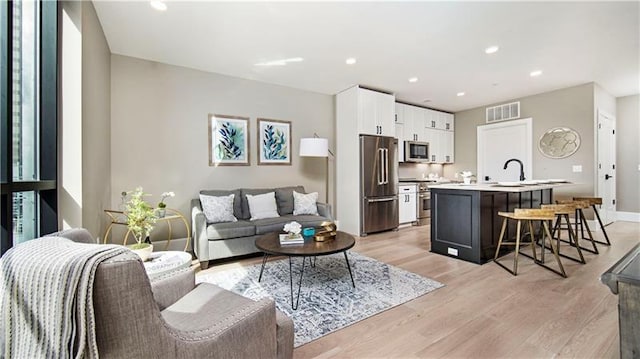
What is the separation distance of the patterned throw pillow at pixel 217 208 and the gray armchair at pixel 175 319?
6.22 ft

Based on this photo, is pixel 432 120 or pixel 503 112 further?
pixel 432 120

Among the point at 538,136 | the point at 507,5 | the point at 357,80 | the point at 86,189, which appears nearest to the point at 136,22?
the point at 86,189

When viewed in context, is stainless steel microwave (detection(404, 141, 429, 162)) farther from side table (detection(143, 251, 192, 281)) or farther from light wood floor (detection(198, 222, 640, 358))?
side table (detection(143, 251, 192, 281))

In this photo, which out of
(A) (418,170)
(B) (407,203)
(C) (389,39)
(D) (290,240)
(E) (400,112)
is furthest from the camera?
(A) (418,170)

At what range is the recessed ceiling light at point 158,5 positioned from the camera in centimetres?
245

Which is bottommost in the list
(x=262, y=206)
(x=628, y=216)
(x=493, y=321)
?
(x=493, y=321)

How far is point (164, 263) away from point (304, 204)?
7.71ft

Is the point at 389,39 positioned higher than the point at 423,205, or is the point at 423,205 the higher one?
the point at 389,39

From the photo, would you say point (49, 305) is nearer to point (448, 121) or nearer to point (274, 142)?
point (274, 142)

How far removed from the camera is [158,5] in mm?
2490

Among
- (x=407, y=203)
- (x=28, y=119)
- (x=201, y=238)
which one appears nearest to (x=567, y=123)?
(x=407, y=203)

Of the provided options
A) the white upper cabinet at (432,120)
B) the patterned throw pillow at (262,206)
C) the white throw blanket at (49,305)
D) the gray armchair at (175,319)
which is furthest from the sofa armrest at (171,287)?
the white upper cabinet at (432,120)

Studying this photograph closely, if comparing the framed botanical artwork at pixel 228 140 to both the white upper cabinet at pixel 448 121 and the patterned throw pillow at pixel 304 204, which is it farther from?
the white upper cabinet at pixel 448 121

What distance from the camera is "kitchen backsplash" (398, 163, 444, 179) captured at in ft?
20.8
